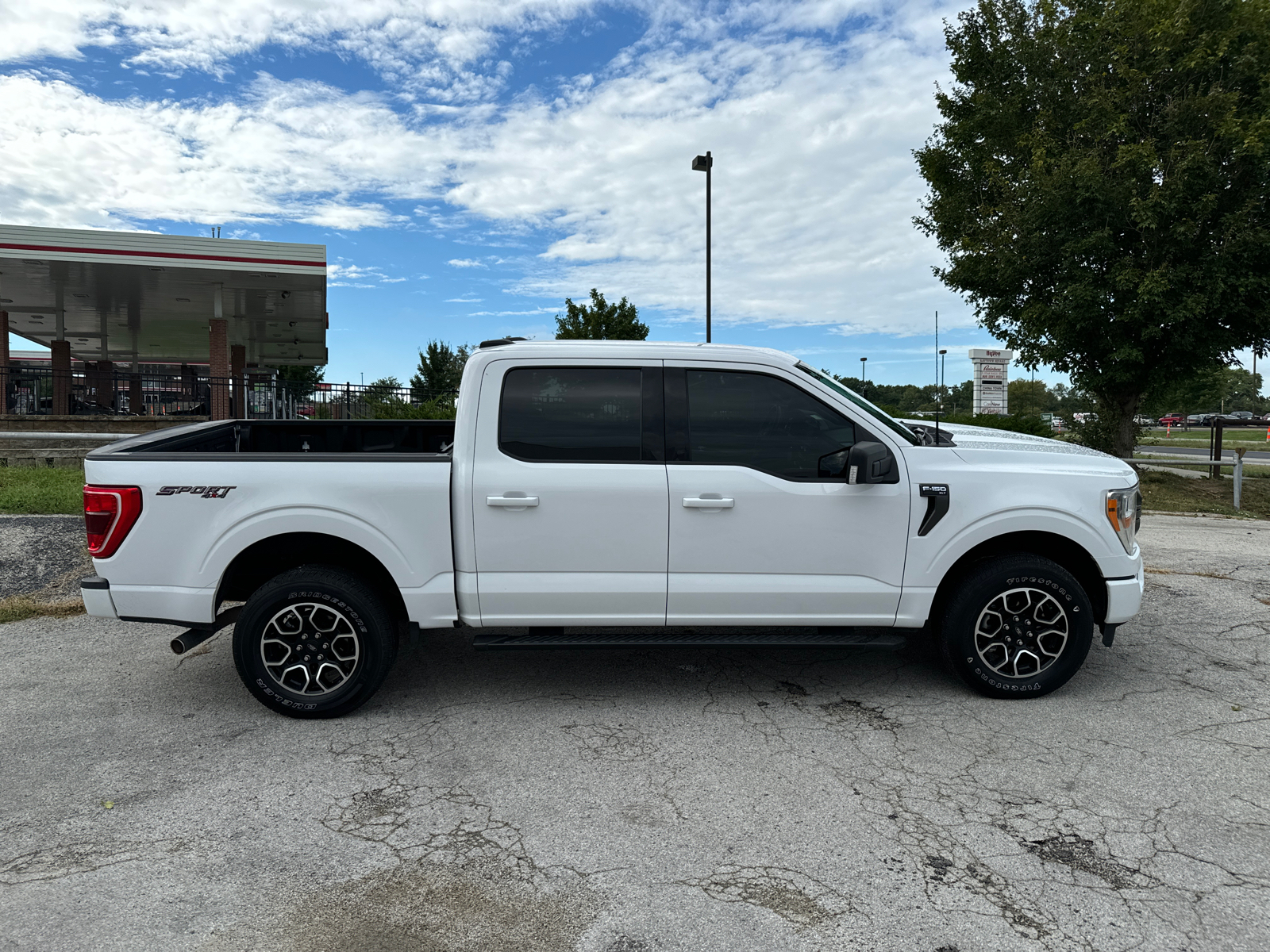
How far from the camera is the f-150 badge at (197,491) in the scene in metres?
4.44

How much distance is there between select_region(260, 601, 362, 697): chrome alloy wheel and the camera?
450 centimetres

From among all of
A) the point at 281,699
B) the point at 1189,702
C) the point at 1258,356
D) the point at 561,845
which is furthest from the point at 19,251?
the point at 1258,356

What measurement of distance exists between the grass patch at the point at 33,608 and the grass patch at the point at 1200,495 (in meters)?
13.9

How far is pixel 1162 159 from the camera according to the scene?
1521 centimetres

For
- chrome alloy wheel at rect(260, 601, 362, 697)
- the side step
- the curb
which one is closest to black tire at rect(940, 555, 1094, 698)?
the side step

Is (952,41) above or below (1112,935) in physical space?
above

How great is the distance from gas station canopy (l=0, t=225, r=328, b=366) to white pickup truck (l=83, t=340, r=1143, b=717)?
18.1 meters

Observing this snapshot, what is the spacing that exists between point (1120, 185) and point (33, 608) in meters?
16.5

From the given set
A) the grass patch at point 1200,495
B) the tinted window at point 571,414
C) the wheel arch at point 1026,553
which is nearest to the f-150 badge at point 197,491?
the tinted window at point 571,414

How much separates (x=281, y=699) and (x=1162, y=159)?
16935mm

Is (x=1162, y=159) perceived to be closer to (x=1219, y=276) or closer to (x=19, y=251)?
(x=1219, y=276)

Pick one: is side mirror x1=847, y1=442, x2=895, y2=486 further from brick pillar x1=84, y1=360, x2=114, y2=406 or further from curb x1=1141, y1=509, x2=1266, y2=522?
brick pillar x1=84, y1=360, x2=114, y2=406

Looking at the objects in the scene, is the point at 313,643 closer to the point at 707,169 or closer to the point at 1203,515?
the point at 1203,515

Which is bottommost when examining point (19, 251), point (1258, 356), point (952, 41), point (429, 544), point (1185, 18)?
point (429, 544)
